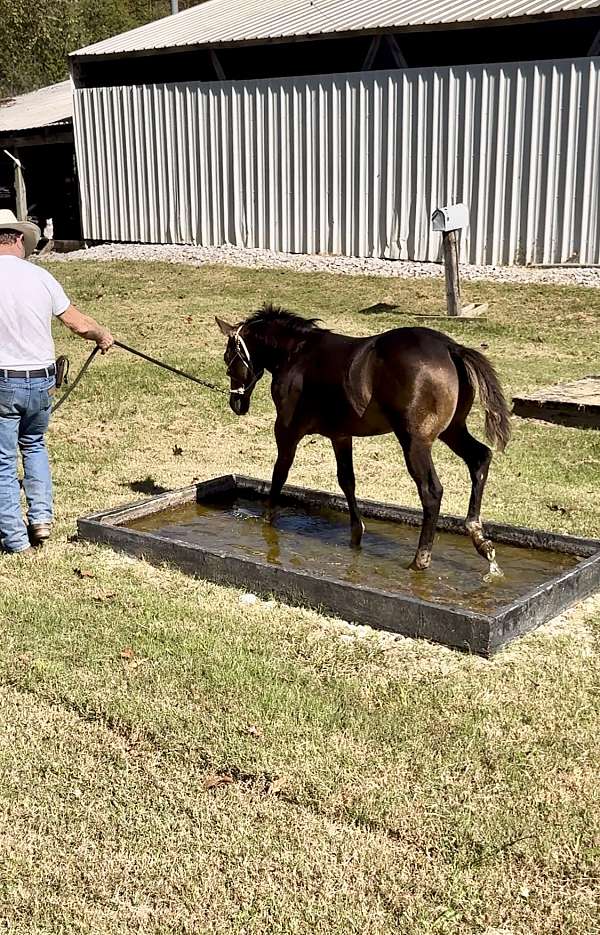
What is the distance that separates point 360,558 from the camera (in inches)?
294

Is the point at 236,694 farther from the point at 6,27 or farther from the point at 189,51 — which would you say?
the point at 6,27

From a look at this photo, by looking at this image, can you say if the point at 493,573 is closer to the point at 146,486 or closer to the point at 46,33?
the point at 146,486

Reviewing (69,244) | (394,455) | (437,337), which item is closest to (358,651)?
(437,337)

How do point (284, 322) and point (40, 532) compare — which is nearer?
point (284, 322)

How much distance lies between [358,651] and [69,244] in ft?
81.8

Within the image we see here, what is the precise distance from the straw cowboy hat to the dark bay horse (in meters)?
1.55

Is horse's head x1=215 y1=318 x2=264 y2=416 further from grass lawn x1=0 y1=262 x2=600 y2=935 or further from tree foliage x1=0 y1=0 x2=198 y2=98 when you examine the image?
tree foliage x1=0 y1=0 x2=198 y2=98

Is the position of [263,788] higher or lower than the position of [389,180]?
lower

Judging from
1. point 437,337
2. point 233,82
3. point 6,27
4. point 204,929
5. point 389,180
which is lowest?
point 204,929

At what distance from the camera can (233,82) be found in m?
23.6

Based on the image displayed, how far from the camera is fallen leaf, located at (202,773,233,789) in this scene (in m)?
4.78

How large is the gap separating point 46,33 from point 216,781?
4953cm

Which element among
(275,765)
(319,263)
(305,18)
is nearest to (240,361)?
(275,765)

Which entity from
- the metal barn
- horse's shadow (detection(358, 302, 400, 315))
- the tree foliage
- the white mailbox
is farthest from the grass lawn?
the tree foliage
